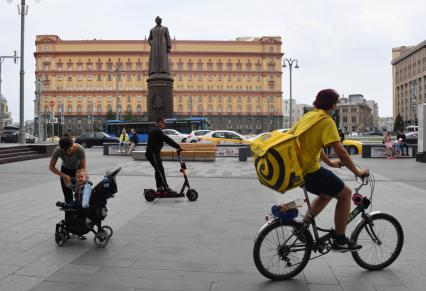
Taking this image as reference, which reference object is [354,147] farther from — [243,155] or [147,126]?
[147,126]

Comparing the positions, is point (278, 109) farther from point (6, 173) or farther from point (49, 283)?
point (49, 283)

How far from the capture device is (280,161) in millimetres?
4324

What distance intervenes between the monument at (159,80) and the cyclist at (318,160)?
2364 centimetres

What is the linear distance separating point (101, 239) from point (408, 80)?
133 metres

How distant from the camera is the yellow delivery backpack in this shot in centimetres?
432

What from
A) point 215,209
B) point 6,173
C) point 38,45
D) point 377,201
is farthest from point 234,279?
point 38,45

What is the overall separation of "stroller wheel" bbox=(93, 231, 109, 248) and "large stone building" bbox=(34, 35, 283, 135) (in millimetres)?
111570

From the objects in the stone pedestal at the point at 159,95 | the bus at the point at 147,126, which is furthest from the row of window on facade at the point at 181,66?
the stone pedestal at the point at 159,95

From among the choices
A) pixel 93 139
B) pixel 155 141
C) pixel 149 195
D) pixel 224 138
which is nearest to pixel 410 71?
pixel 93 139

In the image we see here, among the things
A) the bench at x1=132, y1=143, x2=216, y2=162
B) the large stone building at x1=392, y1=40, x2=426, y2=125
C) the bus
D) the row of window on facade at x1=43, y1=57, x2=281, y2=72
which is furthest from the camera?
the row of window on facade at x1=43, y1=57, x2=281, y2=72

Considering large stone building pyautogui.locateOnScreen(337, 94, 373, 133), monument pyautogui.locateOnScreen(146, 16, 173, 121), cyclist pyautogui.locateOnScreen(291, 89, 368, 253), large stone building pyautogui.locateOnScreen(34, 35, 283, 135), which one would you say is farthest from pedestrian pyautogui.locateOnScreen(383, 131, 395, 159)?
large stone building pyautogui.locateOnScreen(337, 94, 373, 133)

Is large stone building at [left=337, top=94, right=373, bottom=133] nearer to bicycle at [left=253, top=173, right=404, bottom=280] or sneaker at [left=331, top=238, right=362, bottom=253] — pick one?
bicycle at [left=253, top=173, right=404, bottom=280]

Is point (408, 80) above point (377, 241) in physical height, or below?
above

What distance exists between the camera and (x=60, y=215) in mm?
8203
